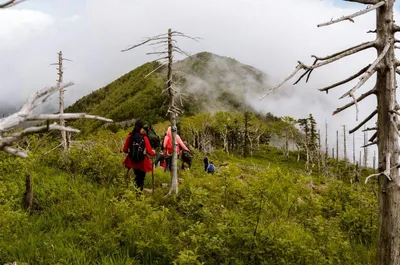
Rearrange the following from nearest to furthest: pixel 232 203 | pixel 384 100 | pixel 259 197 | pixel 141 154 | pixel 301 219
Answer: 1. pixel 384 100
2. pixel 259 197
3. pixel 301 219
4. pixel 232 203
5. pixel 141 154

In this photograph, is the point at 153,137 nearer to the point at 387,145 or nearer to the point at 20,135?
the point at 387,145

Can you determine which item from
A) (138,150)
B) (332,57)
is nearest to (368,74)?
(332,57)

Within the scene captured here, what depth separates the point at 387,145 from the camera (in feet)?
15.8

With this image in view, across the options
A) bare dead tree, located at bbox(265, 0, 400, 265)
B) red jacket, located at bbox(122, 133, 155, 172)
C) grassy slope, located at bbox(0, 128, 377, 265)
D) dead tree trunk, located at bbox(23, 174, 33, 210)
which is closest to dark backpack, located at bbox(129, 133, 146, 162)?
red jacket, located at bbox(122, 133, 155, 172)

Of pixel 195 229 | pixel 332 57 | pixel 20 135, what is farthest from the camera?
pixel 195 229

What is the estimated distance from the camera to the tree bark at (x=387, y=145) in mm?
4723

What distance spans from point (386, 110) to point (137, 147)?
682 cm

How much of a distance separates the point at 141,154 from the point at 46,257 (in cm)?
448

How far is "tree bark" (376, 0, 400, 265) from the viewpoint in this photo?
4723mm

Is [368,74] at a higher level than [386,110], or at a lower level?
higher

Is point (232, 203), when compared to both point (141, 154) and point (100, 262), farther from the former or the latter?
point (100, 262)

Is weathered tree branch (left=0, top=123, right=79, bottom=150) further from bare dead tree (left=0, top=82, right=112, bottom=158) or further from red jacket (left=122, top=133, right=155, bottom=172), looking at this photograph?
red jacket (left=122, top=133, right=155, bottom=172)

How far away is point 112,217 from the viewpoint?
7.61m

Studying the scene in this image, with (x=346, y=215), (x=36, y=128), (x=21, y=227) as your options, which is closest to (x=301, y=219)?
(x=346, y=215)
